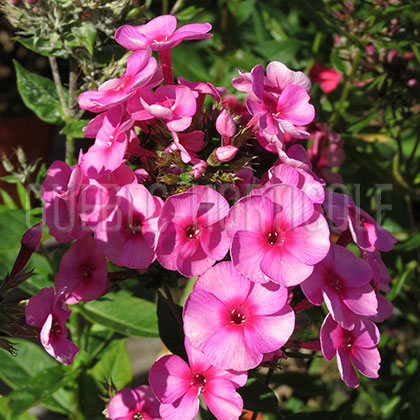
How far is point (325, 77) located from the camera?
1317 millimetres

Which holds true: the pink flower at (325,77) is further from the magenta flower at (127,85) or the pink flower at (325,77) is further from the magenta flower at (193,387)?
the magenta flower at (193,387)

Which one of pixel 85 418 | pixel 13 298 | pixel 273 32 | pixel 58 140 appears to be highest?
pixel 13 298

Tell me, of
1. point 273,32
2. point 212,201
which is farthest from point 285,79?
point 273,32

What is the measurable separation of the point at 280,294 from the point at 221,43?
967mm

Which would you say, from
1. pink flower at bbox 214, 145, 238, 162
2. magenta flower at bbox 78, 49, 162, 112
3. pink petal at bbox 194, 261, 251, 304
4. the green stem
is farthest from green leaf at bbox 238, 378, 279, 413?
the green stem

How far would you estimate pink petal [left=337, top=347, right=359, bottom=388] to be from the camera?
0.66 meters

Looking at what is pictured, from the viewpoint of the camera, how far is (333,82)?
4.30 ft

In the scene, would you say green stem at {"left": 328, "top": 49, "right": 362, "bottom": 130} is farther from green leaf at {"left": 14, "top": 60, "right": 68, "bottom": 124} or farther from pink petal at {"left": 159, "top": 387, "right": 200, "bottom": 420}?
pink petal at {"left": 159, "top": 387, "right": 200, "bottom": 420}

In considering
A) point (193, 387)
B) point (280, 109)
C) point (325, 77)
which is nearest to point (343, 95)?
point (325, 77)

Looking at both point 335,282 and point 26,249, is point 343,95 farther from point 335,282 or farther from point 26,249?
point 26,249

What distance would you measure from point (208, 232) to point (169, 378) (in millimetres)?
179

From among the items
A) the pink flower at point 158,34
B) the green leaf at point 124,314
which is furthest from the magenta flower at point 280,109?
the green leaf at point 124,314

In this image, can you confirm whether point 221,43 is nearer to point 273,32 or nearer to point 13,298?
point 273,32

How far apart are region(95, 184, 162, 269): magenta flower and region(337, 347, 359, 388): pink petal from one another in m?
0.25
